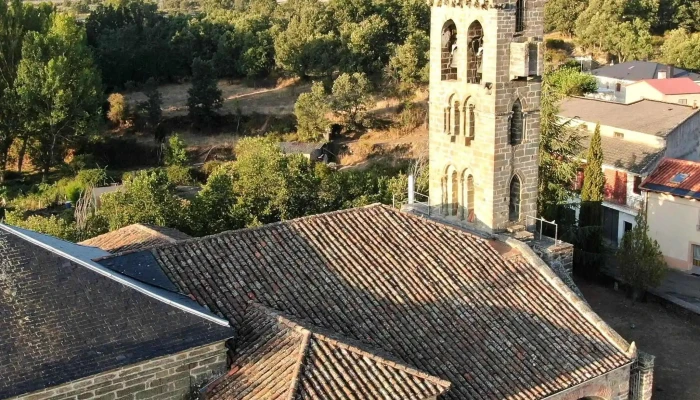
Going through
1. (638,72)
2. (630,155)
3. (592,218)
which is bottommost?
(592,218)

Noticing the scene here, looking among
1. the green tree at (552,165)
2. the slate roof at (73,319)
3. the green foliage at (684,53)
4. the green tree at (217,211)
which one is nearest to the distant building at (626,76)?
the green foliage at (684,53)

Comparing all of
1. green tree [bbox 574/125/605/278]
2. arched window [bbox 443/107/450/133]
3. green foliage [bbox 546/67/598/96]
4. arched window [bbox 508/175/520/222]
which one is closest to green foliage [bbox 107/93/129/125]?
green foliage [bbox 546/67/598/96]

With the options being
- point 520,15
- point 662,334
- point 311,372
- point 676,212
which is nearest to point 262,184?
point 520,15

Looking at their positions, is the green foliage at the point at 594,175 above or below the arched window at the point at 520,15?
below

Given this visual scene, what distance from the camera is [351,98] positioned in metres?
51.5

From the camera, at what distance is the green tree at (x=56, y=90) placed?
44.1 meters

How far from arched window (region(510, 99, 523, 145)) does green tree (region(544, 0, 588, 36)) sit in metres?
58.3

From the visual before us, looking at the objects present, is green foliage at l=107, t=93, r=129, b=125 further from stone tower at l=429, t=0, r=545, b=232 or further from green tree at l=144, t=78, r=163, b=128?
stone tower at l=429, t=0, r=545, b=232

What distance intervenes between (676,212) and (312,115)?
24860 millimetres

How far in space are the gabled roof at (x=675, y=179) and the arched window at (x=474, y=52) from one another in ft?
47.8

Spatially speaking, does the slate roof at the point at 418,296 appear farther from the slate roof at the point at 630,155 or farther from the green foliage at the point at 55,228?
the slate roof at the point at 630,155

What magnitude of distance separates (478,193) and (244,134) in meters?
35.6

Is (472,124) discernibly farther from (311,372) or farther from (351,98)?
(351,98)

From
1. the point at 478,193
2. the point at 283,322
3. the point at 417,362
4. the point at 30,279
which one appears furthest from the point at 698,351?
the point at 30,279
